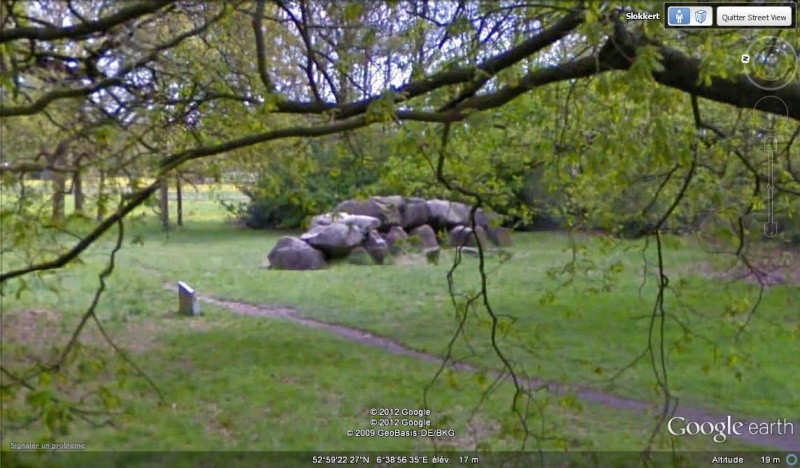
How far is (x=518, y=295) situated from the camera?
37.9ft

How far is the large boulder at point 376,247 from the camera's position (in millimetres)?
15523

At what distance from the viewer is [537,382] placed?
250 inches

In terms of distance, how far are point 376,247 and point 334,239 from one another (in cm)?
79

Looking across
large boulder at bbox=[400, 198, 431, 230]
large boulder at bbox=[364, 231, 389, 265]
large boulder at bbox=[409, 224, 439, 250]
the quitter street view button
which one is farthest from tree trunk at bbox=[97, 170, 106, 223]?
large boulder at bbox=[400, 198, 431, 230]

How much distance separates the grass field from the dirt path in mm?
123

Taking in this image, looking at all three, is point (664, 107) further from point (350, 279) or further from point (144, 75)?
point (350, 279)

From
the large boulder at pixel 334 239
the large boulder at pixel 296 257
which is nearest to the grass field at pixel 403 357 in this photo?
the large boulder at pixel 296 257

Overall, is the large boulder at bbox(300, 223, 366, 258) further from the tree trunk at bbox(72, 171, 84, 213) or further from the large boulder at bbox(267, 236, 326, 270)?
the tree trunk at bbox(72, 171, 84, 213)

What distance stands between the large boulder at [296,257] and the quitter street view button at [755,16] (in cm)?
1175

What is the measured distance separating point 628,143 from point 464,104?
2.38ft

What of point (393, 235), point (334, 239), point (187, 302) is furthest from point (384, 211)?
point (187, 302)

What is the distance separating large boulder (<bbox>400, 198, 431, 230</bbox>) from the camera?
1672cm

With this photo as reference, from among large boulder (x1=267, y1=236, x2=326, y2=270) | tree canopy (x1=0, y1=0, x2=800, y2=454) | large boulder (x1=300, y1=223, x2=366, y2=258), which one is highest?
tree canopy (x1=0, y1=0, x2=800, y2=454)

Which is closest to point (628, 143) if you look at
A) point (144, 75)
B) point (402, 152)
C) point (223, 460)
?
point (402, 152)
